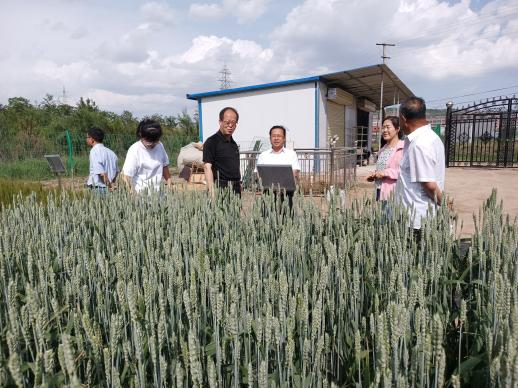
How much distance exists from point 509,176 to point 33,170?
14959 mm

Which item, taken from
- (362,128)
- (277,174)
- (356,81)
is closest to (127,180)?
(277,174)

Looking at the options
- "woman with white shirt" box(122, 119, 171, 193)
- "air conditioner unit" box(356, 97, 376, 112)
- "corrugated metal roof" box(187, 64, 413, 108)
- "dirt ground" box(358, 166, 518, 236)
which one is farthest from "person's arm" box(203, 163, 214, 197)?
"air conditioner unit" box(356, 97, 376, 112)

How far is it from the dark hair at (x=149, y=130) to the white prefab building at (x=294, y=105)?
8.73 meters

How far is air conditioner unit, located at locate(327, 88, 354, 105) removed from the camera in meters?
12.2

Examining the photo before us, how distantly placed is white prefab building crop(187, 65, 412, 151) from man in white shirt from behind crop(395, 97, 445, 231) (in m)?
8.88

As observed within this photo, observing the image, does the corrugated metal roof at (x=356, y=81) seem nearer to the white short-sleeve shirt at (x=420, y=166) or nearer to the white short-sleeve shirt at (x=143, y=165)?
the white short-sleeve shirt at (x=143, y=165)

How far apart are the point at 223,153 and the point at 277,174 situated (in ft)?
1.78

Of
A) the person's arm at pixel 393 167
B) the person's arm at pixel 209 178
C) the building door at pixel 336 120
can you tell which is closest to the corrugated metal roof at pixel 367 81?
the building door at pixel 336 120

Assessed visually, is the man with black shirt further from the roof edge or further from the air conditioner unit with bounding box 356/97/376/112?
the air conditioner unit with bounding box 356/97/376/112

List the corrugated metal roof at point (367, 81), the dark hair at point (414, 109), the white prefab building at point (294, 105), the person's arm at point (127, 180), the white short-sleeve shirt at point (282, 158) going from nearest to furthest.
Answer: the dark hair at point (414, 109), the person's arm at point (127, 180), the white short-sleeve shirt at point (282, 158), the corrugated metal roof at point (367, 81), the white prefab building at point (294, 105)

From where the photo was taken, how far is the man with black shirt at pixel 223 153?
11.3 ft

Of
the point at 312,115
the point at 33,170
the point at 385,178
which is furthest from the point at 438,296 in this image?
the point at 33,170

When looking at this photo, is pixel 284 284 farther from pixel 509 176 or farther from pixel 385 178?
pixel 509 176

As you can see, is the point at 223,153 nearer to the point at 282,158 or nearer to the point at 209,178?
the point at 209,178
